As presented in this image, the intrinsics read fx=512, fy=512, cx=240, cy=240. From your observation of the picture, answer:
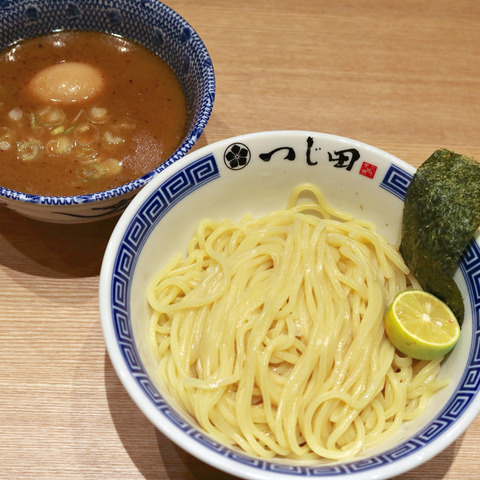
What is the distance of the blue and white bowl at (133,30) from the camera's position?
1835 mm

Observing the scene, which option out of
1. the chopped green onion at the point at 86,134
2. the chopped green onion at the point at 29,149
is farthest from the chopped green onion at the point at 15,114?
the chopped green onion at the point at 86,134

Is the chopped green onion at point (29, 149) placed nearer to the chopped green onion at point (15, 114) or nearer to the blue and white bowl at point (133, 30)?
the chopped green onion at point (15, 114)

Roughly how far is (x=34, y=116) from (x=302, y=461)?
5.31 feet

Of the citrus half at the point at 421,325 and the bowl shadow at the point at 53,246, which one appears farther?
the bowl shadow at the point at 53,246

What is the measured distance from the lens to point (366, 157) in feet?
5.60

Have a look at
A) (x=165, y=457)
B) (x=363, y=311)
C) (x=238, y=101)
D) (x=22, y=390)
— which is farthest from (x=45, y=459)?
(x=238, y=101)

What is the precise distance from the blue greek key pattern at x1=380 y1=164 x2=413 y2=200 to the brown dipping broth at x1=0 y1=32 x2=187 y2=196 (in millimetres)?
808

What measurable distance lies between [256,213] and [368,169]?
437 millimetres

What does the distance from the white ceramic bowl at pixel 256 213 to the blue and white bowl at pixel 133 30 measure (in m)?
0.19

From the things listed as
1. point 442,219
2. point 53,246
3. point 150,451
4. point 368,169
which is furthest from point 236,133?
point 150,451

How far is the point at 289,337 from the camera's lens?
5.07 ft

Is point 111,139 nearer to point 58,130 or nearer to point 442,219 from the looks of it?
point 58,130

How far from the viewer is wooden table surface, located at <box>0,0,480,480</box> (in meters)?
1.59

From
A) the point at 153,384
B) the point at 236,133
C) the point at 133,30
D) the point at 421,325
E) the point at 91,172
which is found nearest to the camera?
the point at 153,384
